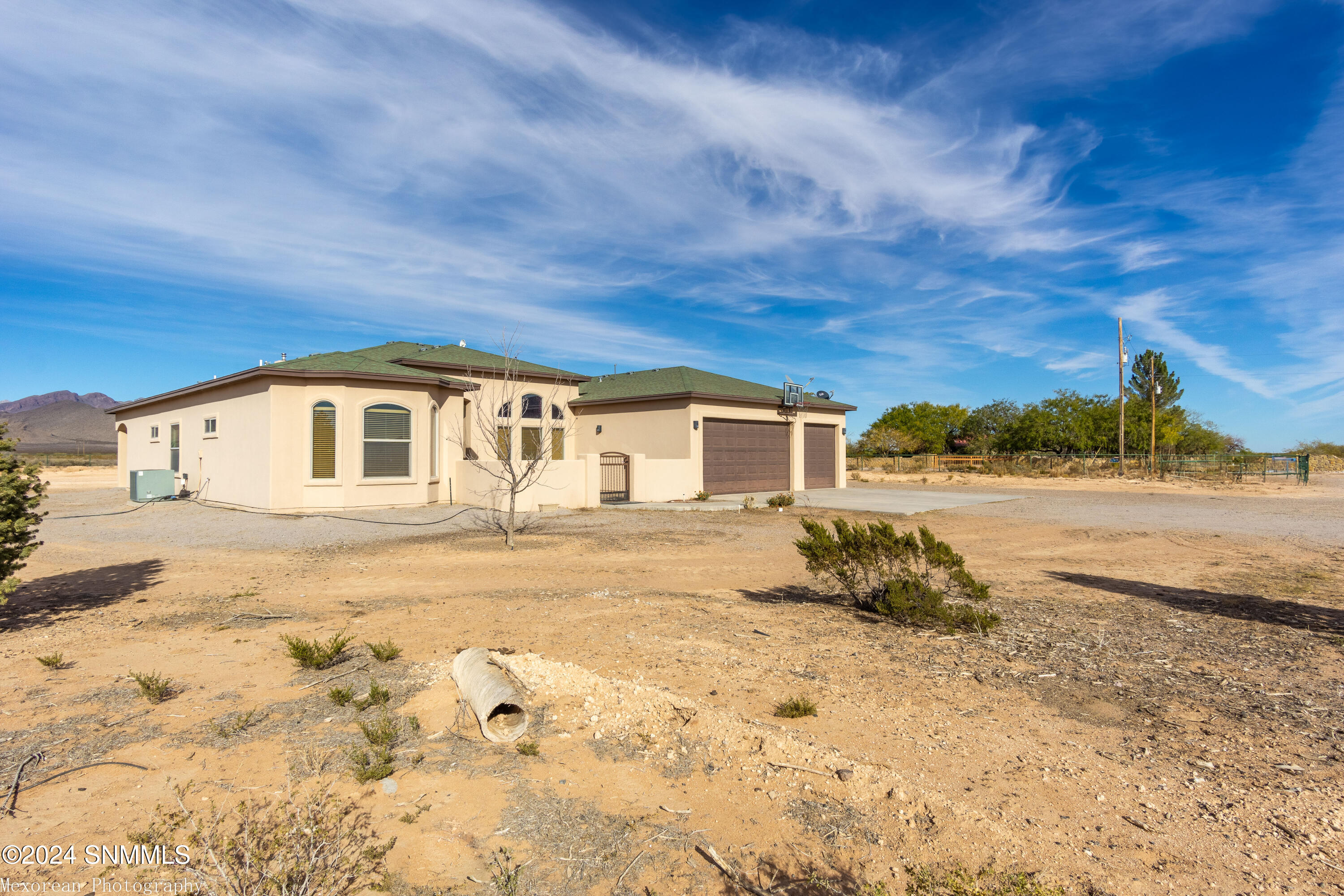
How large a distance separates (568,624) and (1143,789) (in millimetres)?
4834

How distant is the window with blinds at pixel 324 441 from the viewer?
16.1 meters

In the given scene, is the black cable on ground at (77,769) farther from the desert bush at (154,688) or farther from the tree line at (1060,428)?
the tree line at (1060,428)

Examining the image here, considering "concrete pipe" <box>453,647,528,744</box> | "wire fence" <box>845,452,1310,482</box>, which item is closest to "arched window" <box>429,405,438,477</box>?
"concrete pipe" <box>453,647,528,744</box>

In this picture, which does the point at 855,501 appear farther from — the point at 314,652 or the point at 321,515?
the point at 314,652

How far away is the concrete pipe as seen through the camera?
414 cm

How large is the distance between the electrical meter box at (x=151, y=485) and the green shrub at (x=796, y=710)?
68.4 ft

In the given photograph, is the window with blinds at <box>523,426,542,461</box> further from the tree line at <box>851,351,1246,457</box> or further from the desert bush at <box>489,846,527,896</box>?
the tree line at <box>851,351,1246,457</box>

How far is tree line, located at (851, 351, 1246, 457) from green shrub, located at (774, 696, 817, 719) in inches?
2004

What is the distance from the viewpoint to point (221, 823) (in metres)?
3.15

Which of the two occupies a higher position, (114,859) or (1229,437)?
(1229,437)

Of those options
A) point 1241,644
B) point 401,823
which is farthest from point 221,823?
point 1241,644

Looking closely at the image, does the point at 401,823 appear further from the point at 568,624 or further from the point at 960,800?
the point at 568,624

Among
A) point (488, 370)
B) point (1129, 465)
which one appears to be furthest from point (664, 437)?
point (1129, 465)

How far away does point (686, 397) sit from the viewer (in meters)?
21.2
